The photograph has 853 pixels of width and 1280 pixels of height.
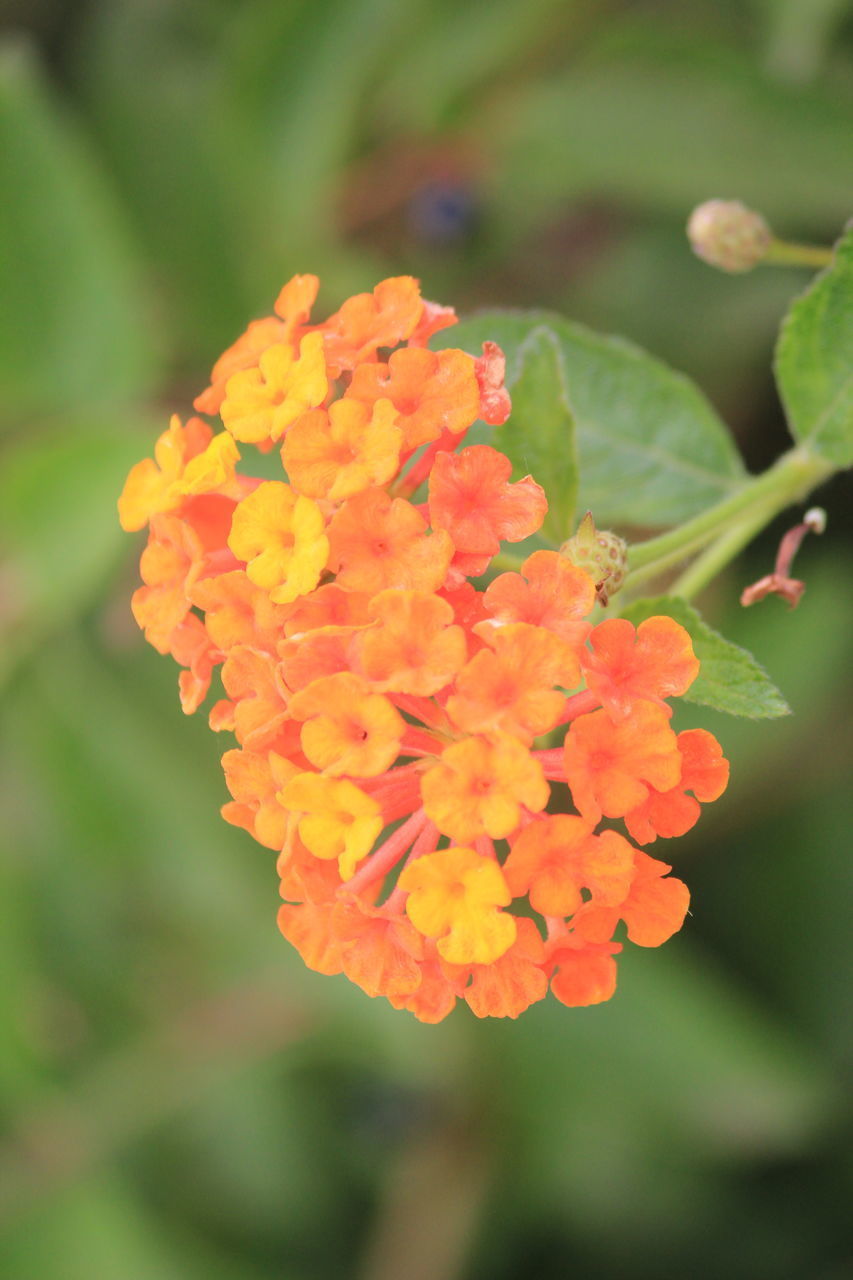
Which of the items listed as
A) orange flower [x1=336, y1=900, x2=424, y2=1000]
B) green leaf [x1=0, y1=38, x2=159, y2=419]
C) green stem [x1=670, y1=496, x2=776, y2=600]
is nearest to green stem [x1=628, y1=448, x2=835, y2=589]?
green stem [x1=670, y1=496, x2=776, y2=600]

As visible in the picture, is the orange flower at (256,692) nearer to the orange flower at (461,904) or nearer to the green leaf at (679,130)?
the orange flower at (461,904)

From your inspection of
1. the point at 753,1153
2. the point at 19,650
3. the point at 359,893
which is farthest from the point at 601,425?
the point at 753,1153

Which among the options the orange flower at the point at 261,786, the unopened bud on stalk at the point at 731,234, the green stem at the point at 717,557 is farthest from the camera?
the unopened bud on stalk at the point at 731,234

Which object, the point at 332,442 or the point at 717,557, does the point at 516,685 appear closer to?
the point at 332,442

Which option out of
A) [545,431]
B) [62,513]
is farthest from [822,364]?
[62,513]

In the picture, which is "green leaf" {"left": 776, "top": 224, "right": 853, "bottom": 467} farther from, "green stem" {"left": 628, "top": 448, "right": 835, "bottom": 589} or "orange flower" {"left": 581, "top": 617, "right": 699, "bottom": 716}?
"orange flower" {"left": 581, "top": 617, "right": 699, "bottom": 716}

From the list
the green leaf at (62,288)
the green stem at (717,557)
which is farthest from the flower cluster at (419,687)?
the green leaf at (62,288)
